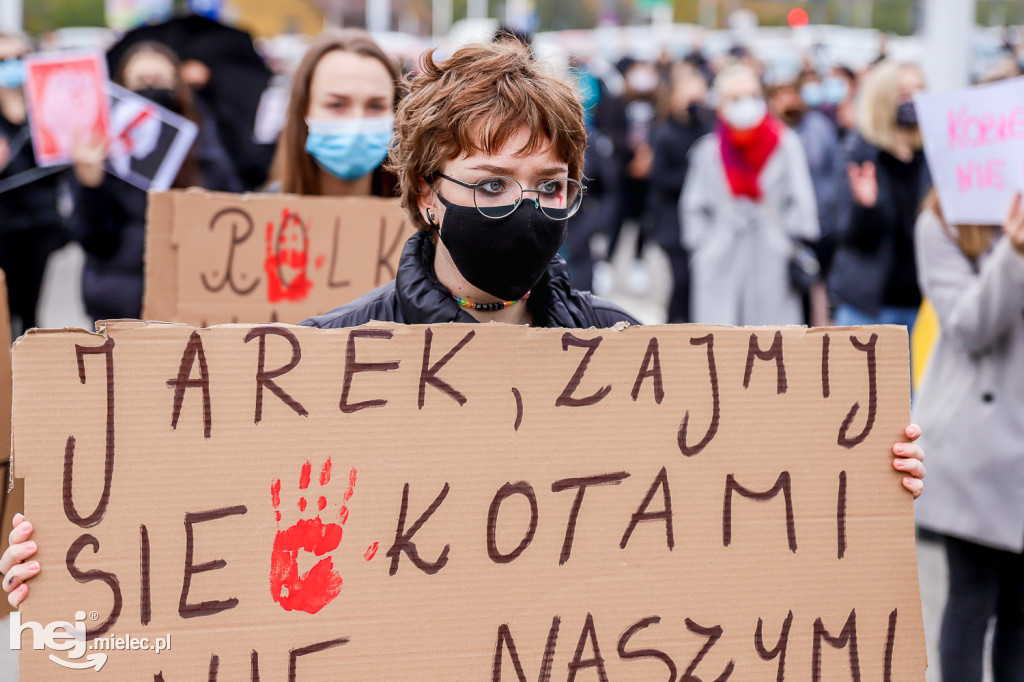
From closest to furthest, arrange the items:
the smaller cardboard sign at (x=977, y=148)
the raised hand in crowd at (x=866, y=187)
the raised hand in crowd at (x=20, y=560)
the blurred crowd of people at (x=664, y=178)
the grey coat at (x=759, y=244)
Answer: the raised hand in crowd at (x=20, y=560), the smaller cardboard sign at (x=977, y=148), the blurred crowd of people at (x=664, y=178), the raised hand in crowd at (x=866, y=187), the grey coat at (x=759, y=244)

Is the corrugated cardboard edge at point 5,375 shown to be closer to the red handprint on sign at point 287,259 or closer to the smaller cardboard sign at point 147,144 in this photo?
the red handprint on sign at point 287,259

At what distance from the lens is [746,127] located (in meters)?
6.54

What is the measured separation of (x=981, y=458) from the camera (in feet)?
9.40

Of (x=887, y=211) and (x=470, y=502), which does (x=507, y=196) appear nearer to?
(x=470, y=502)

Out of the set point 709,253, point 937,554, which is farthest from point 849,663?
point 709,253

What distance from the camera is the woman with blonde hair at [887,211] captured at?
16.8 ft

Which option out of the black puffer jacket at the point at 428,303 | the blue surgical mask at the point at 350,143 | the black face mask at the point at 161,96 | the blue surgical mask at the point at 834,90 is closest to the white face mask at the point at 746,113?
the black face mask at the point at 161,96

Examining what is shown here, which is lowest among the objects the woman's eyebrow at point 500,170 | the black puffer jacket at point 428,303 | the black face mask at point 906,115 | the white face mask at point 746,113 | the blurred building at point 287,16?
the black puffer jacket at point 428,303

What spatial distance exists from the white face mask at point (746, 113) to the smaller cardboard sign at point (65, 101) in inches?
149

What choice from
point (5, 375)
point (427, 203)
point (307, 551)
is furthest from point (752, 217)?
point (307, 551)

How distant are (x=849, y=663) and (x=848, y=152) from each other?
4429 mm

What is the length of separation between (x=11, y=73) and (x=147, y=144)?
276cm

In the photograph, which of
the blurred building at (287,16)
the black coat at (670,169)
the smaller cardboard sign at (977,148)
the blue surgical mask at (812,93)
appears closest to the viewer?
the smaller cardboard sign at (977,148)

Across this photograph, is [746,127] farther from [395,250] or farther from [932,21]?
[395,250]
